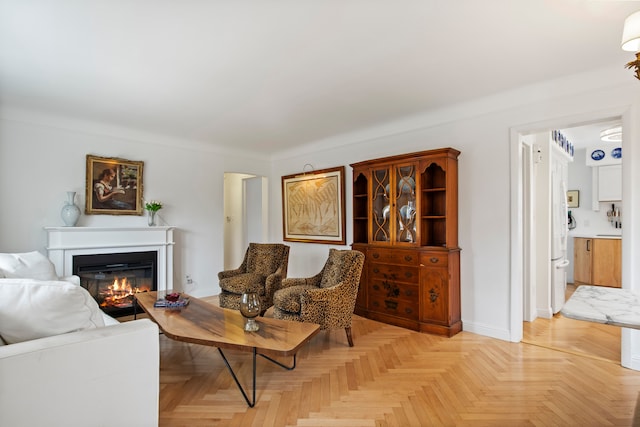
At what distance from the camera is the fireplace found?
4.06m

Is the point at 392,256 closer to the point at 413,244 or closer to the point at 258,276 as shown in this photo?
the point at 413,244

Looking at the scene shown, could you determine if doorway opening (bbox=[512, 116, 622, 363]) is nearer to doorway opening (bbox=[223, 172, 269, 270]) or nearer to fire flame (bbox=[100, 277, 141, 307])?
doorway opening (bbox=[223, 172, 269, 270])

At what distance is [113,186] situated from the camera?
14.4 feet

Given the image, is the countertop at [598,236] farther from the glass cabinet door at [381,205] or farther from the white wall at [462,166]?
the glass cabinet door at [381,205]

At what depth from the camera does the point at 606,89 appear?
2797mm

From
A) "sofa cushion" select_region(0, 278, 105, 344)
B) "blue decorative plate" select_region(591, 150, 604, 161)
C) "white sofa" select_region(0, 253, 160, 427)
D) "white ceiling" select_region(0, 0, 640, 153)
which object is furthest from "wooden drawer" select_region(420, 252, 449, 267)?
"blue decorative plate" select_region(591, 150, 604, 161)

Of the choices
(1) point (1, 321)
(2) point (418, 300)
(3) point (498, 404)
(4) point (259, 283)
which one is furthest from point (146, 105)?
(3) point (498, 404)

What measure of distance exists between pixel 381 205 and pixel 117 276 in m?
3.50

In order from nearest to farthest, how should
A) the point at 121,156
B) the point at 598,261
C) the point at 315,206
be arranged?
the point at 121,156 → the point at 315,206 → the point at 598,261

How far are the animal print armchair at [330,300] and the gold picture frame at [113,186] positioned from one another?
2.62 meters

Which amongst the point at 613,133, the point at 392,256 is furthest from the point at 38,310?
the point at 613,133

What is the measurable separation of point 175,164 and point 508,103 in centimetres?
435

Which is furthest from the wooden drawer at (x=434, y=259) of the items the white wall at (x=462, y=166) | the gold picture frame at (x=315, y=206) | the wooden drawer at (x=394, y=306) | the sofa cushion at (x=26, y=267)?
the sofa cushion at (x=26, y=267)

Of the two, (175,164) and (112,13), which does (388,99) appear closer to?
(112,13)
